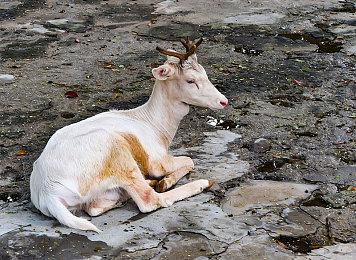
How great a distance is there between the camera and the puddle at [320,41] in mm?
9070

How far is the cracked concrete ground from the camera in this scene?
4.08 m

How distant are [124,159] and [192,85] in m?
1.08

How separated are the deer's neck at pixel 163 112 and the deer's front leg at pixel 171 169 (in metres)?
0.30

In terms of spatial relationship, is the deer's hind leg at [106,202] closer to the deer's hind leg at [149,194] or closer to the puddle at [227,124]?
the deer's hind leg at [149,194]

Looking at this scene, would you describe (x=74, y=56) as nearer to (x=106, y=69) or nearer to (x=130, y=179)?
(x=106, y=69)

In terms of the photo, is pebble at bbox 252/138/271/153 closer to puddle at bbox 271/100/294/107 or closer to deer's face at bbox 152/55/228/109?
deer's face at bbox 152/55/228/109

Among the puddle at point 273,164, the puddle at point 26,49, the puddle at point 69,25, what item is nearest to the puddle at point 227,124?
the puddle at point 273,164

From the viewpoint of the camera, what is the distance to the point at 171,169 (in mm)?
5148

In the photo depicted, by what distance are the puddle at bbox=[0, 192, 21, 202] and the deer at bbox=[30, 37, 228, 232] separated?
0.35 metres

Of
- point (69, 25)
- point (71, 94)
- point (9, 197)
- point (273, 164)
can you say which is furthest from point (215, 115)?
point (69, 25)

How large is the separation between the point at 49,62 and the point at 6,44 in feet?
4.04

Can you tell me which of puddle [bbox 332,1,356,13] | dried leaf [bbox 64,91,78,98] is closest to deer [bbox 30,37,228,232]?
dried leaf [bbox 64,91,78,98]

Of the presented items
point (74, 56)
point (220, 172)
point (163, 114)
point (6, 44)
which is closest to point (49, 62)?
point (74, 56)

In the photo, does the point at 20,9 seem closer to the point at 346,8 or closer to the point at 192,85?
the point at 346,8
